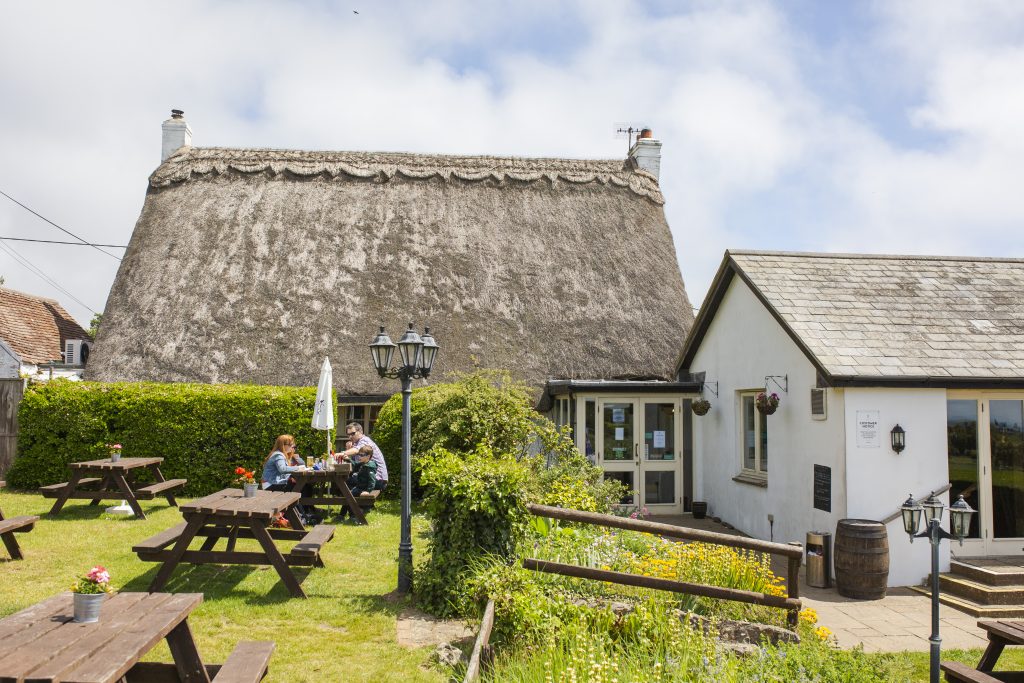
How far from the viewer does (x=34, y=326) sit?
22.8 meters

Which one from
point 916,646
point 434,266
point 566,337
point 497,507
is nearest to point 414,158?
point 434,266

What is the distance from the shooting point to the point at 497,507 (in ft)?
20.7

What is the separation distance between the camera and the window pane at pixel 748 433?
1105 centimetres

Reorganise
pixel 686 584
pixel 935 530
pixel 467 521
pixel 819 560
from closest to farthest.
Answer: pixel 935 530, pixel 686 584, pixel 467 521, pixel 819 560

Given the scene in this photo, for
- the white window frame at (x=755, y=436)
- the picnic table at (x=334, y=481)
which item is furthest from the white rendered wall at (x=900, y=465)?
the picnic table at (x=334, y=481)

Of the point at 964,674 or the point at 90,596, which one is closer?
the point at 90,596

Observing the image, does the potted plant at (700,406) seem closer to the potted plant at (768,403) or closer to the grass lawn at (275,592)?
the potted plant at (768,403)

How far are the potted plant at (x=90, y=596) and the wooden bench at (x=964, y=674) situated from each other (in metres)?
5.26

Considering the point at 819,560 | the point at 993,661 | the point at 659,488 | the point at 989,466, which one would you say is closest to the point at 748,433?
the point at 659,488

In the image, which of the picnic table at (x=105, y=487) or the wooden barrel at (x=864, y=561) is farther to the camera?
the picnic table at (x=105, y=487)

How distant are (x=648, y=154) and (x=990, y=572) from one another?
1387cm

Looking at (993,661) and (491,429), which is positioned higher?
(491,429)

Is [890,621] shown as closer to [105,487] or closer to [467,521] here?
[467,521]

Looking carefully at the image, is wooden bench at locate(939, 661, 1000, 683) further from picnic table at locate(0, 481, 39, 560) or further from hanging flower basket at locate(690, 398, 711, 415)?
picnic table at locate(0, 481, 39, 560)
